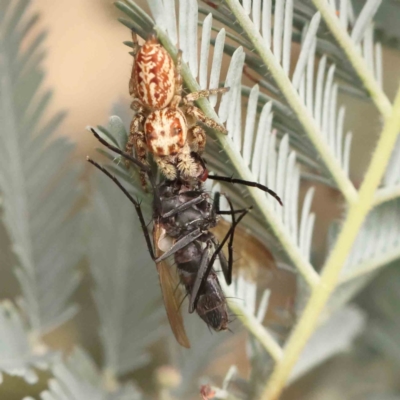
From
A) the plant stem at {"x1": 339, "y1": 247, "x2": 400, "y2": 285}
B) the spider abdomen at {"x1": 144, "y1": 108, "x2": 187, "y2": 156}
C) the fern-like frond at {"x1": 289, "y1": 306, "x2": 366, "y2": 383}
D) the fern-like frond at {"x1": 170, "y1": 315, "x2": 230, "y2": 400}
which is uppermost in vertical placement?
the spider abdomen at {"x1": 144, "y1": 108, "x2": 187, "y2": 156}

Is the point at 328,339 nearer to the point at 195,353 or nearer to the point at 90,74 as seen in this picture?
the point at 195,353

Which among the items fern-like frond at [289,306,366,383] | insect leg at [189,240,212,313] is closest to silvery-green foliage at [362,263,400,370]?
fern-like frond at [289,306,366,383]

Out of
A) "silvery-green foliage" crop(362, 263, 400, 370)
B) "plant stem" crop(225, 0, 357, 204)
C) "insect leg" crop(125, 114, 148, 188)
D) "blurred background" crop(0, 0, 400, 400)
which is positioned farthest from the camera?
"blurred background" crop(0, 0, 400, 400)

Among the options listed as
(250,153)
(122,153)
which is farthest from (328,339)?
(122,153)

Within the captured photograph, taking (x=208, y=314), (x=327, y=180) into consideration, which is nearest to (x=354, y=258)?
(x=327, y=180)

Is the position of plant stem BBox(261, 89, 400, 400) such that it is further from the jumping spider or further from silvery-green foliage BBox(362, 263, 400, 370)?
silvery-green foliage BBox(362, 263, 400, 370)

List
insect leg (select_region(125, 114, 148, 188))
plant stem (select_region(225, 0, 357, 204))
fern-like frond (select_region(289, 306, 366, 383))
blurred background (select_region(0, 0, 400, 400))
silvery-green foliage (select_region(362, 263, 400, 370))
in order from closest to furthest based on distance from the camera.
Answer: plant stem (select_region(225, 0, 357, 204))
insect leg (select_region(125, 114, 148, 188))
fern-like frond (select_region(289, 306, 366, 383))
silvery-green foliage (select_region(362, 263, 400, 370))
blurred background (select_region(0, 0, 400, 400))
